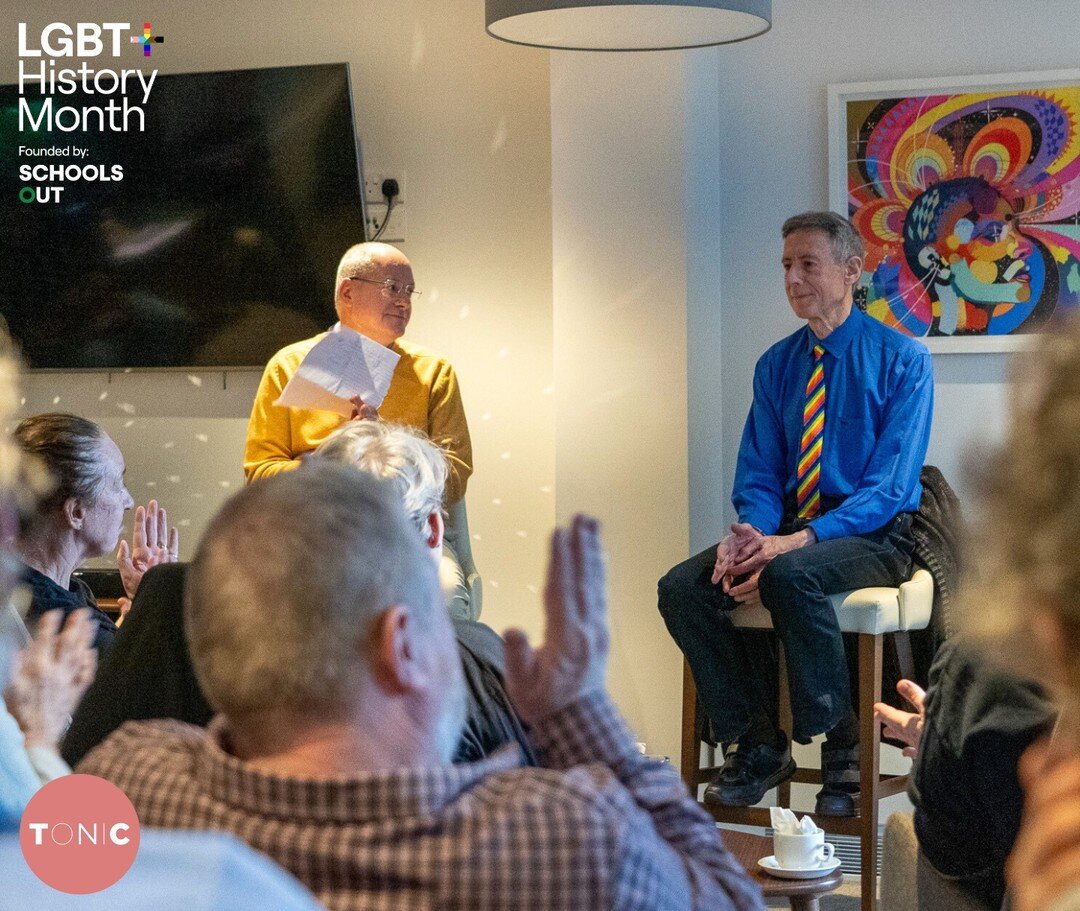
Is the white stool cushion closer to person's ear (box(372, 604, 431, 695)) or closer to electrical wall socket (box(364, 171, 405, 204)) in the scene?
electrical wall socket (box(364, 171, 405, 204))

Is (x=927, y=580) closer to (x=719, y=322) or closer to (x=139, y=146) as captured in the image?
(x=719, y=322)

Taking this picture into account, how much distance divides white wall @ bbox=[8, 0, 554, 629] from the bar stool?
1.27 m

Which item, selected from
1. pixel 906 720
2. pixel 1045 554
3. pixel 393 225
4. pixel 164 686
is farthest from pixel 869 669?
pixel 1045 554

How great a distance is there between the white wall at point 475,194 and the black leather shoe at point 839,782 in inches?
56.2

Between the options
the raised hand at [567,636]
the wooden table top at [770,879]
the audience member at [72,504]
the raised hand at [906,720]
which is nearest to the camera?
the raised hand at [567,636]

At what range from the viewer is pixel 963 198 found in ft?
14.2

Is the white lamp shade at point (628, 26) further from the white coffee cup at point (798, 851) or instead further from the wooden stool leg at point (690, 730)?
the white coffee cup at point (798, 851)

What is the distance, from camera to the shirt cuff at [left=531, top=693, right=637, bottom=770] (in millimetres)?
1318

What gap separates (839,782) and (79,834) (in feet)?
9.85

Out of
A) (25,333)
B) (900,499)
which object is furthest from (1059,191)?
(25,333)

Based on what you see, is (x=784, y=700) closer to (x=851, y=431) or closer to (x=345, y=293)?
(x=851, y=431)

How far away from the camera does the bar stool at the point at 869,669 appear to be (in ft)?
11.3

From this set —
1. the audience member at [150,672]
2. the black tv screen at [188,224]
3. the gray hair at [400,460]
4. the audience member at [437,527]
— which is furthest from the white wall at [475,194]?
the audience member at [150,672]

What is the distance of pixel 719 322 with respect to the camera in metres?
4.62
